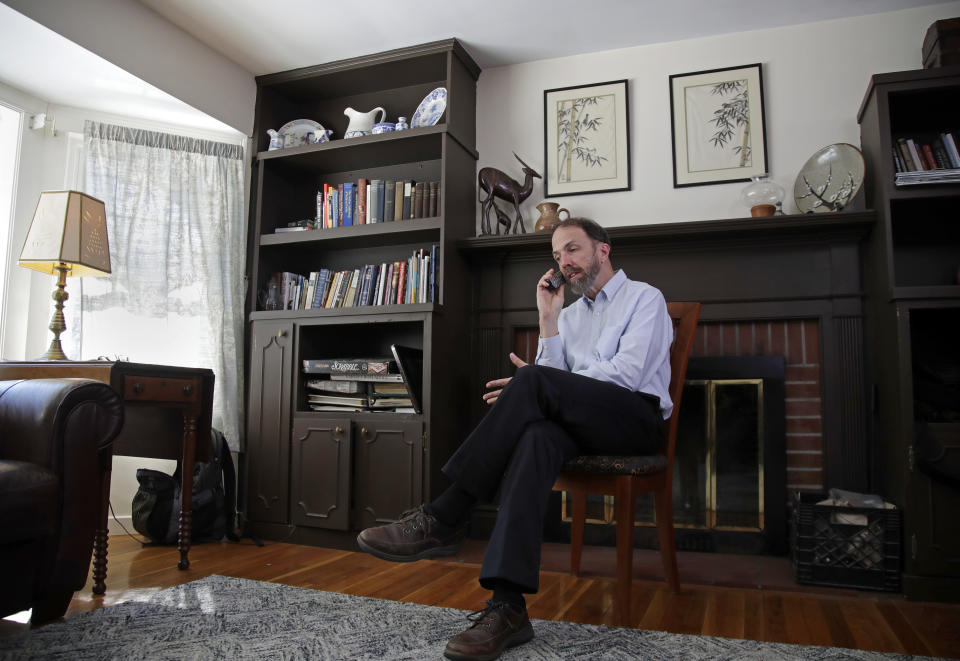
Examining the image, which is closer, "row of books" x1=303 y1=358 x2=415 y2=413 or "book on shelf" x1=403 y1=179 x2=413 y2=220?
"row of books" x1=303 y1=358 x2=415 y2=413

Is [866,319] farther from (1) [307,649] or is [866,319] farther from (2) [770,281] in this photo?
(1) [307,649]

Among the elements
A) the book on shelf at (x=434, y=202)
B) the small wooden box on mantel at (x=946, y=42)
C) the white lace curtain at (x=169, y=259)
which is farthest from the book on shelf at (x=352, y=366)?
the small wooden box on mantel at (x=946, y=42)

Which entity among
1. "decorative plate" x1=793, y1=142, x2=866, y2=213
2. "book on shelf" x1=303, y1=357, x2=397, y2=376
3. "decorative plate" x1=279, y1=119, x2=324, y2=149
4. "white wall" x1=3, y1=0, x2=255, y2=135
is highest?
"white wall" x1=3, y1=0, x2=255, y2=135

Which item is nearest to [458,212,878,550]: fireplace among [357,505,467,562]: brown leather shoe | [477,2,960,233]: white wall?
[477,2,960,233]: white wall

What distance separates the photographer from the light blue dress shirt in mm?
1900

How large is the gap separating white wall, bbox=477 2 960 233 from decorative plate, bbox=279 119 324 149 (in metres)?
0.90

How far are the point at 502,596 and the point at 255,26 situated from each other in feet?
8.97

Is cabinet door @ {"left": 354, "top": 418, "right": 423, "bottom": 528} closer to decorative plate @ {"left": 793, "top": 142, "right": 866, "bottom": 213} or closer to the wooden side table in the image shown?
the wooden side table

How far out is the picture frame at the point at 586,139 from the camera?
3090 mm

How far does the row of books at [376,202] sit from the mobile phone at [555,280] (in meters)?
0.99

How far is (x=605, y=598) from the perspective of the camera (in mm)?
2053

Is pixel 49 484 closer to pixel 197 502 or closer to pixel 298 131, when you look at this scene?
pixel 197 502

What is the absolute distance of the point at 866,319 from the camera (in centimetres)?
261

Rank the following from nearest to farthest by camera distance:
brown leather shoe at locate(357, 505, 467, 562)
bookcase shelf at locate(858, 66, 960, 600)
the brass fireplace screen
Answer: brown leather shoe at locate(357, 505, 467, 562)
bookcase shelf at locate(858, 66, 960, 600)
the brass fireplace screen
